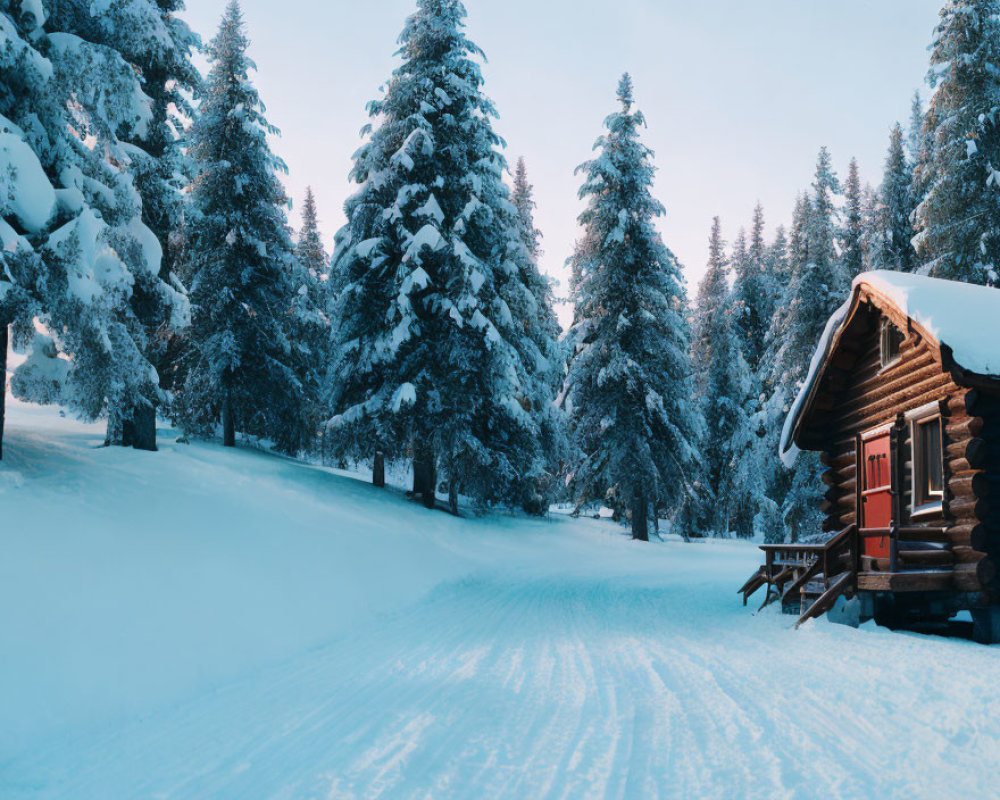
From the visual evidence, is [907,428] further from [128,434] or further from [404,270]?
[128,434]

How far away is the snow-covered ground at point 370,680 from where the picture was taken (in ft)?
15.5

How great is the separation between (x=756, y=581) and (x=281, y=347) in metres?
15.6

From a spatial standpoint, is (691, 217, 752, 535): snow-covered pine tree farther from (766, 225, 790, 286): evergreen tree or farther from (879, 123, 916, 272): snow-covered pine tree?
(879, 123, 916, 272): snow-covered pine tree

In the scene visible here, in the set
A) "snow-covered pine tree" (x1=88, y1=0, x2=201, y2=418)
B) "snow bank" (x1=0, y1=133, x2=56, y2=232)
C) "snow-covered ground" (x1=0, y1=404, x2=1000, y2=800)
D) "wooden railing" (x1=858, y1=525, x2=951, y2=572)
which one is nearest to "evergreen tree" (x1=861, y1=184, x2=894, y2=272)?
"wooden railing" (x1=858, y1=525, x2=951, y2=572)

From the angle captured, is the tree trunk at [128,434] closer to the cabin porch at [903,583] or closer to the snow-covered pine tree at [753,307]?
the cabin porch at [903,583]

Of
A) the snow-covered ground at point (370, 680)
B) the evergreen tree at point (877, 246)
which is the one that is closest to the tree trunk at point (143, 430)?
the snow-covered ground at point (370, 680)

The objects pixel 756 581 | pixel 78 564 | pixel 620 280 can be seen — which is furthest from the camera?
pixel 620 280

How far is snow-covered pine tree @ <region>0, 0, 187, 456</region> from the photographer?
9156mm

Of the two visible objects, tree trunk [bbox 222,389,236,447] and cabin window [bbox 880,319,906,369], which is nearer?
cabin window [bbox 880,319,906,369]

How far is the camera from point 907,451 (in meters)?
11.5

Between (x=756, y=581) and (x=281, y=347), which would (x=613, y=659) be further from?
(x=281, y=347)

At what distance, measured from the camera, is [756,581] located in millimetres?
14547

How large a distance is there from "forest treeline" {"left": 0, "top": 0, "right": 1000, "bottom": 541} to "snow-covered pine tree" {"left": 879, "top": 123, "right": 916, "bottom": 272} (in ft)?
0.28

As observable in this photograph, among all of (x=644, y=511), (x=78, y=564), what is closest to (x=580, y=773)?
(x=78, y=564)
